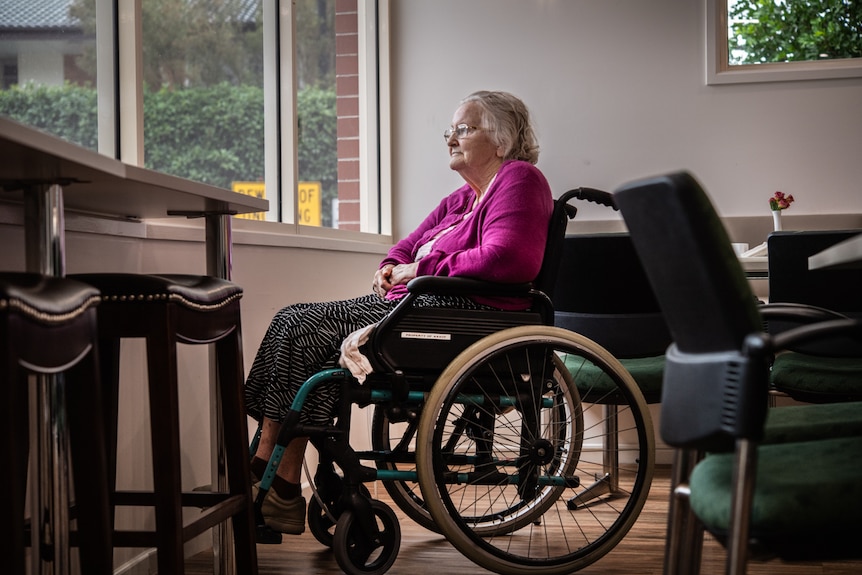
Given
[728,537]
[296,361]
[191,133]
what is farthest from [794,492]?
[191,133]

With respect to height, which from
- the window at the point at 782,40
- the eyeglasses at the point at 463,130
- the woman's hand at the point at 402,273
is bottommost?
the woman's hand at the point at 402,273

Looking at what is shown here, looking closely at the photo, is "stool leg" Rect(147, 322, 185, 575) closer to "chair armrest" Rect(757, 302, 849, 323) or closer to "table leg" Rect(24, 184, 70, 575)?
"table leg" Rect(24, 184, 70, 575)

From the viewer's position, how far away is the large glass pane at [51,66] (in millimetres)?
1944

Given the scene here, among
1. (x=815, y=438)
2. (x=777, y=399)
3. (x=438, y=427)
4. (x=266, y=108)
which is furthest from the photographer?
(x=777, y=399)

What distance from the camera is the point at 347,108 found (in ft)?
12.7

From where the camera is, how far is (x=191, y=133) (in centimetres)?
264

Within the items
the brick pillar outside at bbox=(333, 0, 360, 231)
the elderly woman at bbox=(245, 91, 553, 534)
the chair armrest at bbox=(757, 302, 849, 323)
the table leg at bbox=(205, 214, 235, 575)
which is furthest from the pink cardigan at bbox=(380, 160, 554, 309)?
the brick pillar outside at bbox=(333, 0, 360, 231)

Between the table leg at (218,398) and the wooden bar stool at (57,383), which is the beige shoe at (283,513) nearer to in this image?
the table leg at (218,398)

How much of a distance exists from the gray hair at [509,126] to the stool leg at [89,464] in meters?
1.53

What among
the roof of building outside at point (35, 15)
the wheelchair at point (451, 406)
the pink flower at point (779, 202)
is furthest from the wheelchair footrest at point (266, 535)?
the pink flower at point (779, 202)

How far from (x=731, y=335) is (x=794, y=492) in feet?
0.63

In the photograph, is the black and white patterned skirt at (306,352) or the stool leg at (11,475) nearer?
the stool leg at (11,475)

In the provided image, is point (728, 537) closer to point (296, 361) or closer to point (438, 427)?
point (438, 427)

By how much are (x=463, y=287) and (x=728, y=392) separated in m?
1.09
